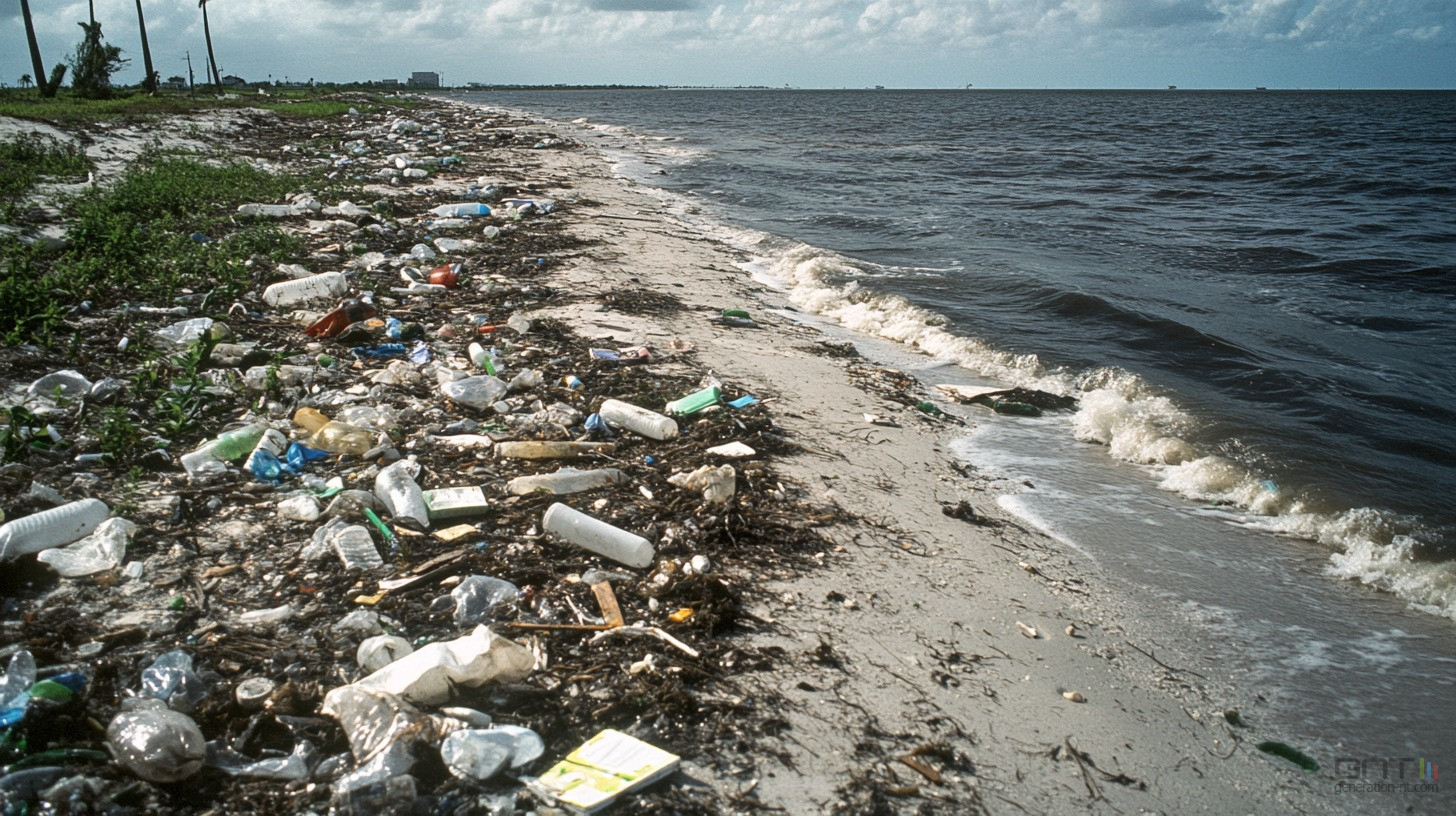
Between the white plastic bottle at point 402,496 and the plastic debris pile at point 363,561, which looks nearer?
the plastic debris pile at point 363,561

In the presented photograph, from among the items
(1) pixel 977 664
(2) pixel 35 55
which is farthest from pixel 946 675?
(2) pixel 35 55

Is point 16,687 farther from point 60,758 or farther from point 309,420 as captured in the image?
point 309,420

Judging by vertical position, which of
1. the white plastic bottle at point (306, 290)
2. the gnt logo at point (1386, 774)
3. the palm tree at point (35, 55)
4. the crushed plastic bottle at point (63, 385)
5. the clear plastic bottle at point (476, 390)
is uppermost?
the palm tree at point (35, 55)

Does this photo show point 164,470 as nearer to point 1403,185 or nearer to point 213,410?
point 213,410

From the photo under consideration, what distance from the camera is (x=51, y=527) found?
8.66 feet

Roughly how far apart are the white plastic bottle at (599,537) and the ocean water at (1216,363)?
2077 mm

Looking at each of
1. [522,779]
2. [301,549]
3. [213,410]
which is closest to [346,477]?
[301,549]

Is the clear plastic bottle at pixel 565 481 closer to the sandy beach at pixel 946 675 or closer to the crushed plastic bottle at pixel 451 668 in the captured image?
the sandy beach at pixel 946 675

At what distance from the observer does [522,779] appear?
191 centimetres

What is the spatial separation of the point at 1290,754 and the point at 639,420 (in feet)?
9.84

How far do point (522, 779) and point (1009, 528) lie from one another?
2.60m

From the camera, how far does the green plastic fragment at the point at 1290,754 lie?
2.42 meters

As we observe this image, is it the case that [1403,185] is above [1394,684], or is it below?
above

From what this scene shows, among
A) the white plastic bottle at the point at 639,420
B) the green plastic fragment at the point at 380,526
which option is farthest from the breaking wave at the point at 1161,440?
the green plastic fragment at the point at 380,526
